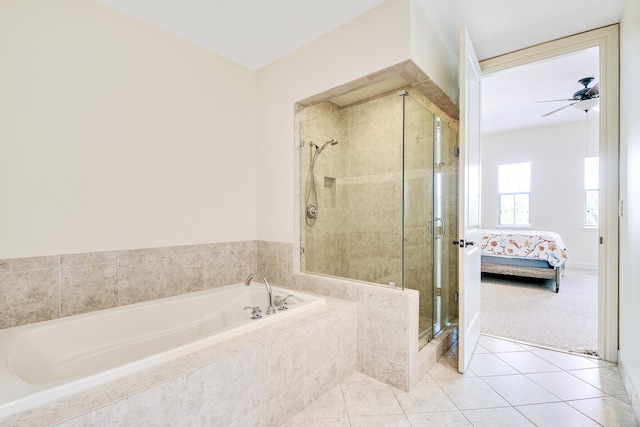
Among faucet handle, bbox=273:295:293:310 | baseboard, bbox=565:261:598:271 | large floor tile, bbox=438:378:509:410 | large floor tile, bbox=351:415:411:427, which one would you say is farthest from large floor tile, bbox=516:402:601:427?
baseboard, bbox=565:261:598:271

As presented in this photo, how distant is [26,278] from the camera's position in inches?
65.3

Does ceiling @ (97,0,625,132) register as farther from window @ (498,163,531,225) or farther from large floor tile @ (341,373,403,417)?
window @ (498,163,531,225)

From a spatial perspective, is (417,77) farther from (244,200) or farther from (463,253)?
(244,200)

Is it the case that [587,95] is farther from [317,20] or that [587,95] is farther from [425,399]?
[425,399]

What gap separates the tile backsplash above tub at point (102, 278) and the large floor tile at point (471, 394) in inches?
74.1

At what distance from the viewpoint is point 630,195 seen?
178cm

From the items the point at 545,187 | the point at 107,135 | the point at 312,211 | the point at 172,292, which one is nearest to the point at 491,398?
the point at 312,211

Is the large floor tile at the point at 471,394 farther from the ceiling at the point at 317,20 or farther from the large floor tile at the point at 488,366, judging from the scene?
the ceiling at the point at 317,20

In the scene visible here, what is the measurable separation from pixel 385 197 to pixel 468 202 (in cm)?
81

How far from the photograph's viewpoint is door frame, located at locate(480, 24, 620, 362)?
2.14 metres

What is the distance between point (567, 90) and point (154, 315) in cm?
554

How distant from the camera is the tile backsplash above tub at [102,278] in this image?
1.64 metres

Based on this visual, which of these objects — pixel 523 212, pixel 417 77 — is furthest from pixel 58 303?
pixel 523 212

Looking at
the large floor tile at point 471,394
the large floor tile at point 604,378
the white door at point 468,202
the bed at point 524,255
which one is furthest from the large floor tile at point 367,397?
the bed at point 524,255
